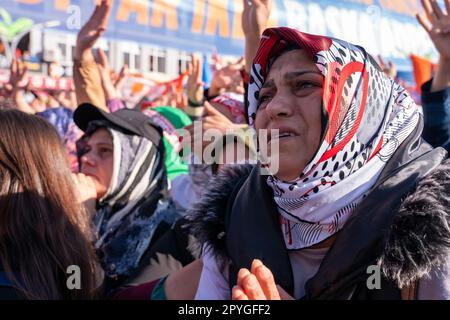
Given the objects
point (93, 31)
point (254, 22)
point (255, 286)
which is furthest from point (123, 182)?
point (255, 286)

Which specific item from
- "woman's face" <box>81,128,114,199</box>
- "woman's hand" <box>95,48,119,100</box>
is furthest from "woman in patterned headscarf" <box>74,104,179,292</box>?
"woman's hand" <box>95,48,119,100</box>

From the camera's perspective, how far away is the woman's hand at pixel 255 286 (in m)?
1.05

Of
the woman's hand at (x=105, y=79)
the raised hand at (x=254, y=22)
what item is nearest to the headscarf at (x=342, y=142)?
the raised hand at (x=254, y=22)

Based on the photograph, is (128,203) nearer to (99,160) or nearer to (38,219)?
(99,160)

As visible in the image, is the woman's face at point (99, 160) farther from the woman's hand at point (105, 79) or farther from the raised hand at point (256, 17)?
the woman's hand at point (105, 79)

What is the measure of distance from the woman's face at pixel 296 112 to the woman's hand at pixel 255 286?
40 cm

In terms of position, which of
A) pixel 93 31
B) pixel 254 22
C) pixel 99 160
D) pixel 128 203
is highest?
A: pixel 254 22

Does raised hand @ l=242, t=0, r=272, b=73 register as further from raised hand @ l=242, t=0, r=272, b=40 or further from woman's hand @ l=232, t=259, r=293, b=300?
woman's hand @ l=232, t=259, r=293, b=300

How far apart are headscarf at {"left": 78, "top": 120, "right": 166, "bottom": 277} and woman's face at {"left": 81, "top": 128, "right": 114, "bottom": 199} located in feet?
0.09

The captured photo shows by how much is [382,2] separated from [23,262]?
375cm

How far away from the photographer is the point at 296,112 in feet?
4.77

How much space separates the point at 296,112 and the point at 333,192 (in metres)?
0.22
